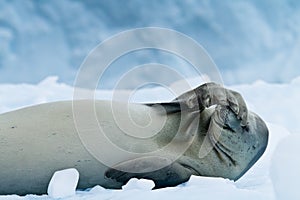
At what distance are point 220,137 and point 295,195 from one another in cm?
100

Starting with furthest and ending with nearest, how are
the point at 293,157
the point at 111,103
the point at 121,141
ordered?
1. the point at 111,103
2. the point at 121,141
3. the point at 293,157

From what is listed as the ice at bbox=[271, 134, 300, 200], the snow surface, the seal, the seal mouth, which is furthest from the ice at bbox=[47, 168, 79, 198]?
the ice at bbox=[271, 134, 300, 200]

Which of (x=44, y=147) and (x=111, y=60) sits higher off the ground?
(x=111, y=60)

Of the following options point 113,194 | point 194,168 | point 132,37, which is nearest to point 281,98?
point 132,37

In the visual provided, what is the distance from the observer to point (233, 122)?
9.89ft

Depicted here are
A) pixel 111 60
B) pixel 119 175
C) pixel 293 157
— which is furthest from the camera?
pixel 111 60

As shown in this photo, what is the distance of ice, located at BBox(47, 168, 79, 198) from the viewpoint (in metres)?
2.21

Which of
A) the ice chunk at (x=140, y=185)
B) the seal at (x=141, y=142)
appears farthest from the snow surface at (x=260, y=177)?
the seal at (x=141, y=142)

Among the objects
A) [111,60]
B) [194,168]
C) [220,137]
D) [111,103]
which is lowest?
[194,168]

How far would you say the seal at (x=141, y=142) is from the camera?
2479 mm

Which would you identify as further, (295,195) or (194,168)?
(194,168)

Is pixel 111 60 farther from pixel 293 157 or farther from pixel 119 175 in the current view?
pixel 293 157

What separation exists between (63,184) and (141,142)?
641 millimetres

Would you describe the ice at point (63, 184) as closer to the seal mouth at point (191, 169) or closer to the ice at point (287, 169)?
the seal mouth at point (191, 169)
